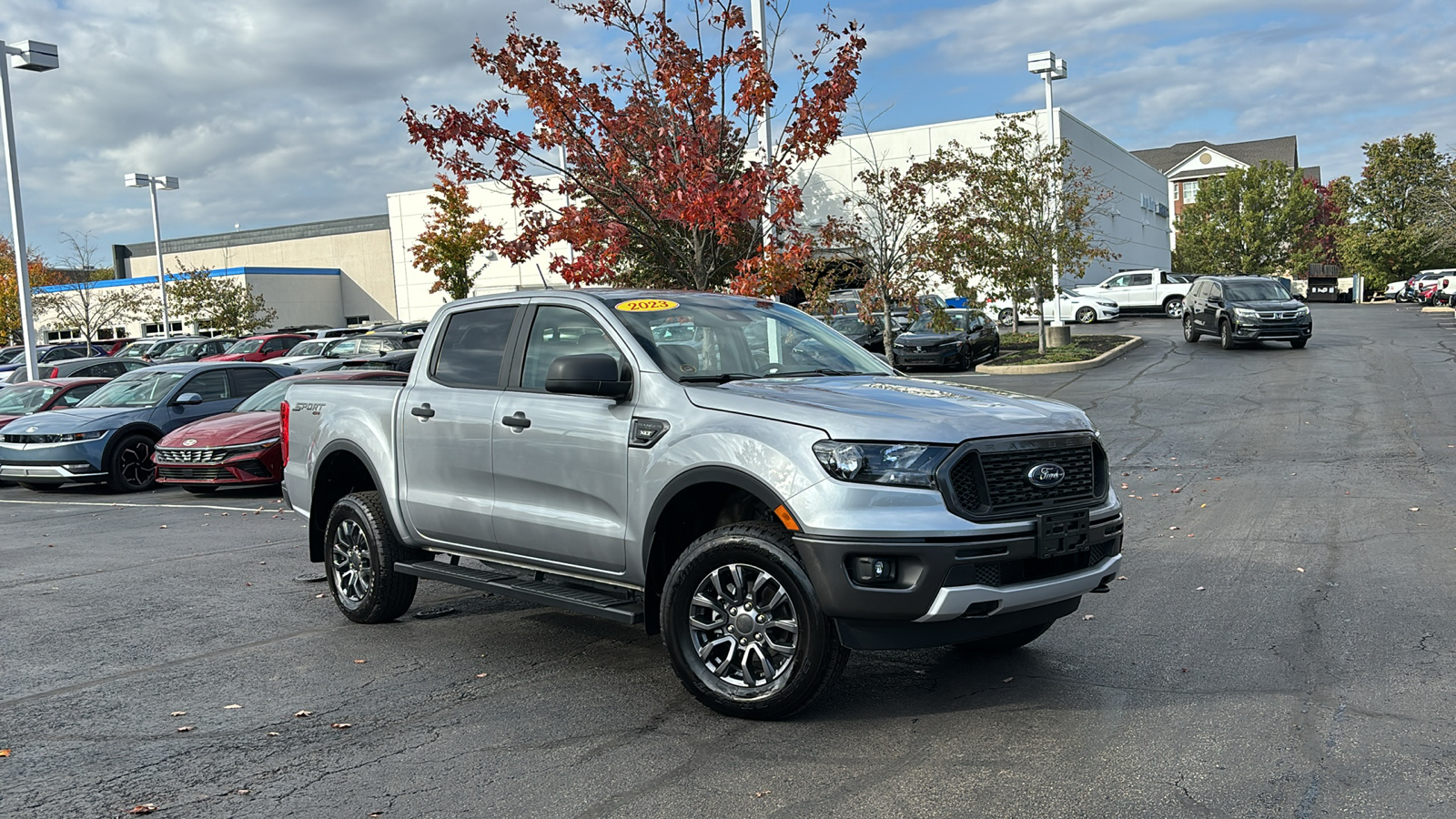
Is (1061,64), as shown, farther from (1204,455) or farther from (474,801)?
(474,801)

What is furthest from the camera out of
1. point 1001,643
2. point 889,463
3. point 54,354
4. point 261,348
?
point 54,354

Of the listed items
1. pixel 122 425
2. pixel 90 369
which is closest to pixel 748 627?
pixel 122 425

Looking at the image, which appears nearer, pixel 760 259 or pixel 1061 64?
pixel 760 259

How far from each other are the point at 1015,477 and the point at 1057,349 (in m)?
24.5

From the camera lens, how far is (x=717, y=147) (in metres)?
13.2

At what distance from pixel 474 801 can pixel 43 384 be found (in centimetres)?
1748

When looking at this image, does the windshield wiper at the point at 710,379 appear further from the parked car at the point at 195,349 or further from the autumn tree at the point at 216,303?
the autumn tree at the point at 216,303

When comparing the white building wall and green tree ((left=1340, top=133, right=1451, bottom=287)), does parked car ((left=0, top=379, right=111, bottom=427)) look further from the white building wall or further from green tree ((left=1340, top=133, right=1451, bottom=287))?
green tree ((left=1340, top=133, right=1451, bottom=287))

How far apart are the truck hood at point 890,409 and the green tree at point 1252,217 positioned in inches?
2564

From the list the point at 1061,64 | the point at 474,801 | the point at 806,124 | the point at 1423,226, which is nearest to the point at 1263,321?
the point at 1061,64

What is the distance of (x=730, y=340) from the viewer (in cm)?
594

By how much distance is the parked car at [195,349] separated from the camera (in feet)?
111

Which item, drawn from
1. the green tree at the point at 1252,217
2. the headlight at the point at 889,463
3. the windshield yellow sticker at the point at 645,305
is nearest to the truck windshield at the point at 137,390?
the windshield yellow sticker at the point at 645,305

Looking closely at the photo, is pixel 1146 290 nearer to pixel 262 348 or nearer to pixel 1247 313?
pixel 1247 313
